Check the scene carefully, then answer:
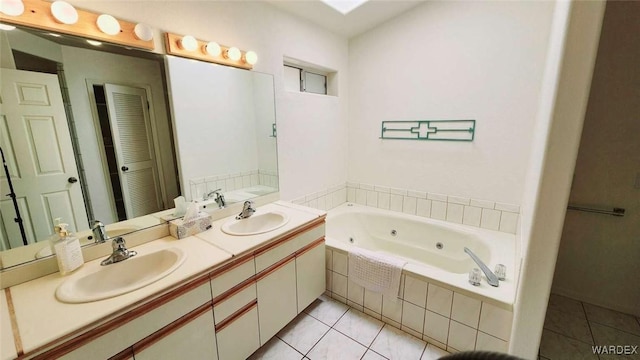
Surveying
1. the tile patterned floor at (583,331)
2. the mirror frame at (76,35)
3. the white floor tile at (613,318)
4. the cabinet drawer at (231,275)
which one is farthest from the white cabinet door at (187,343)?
the white floor tile at (613,318)

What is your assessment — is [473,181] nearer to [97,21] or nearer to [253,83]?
[253,83]

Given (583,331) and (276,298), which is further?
(583,331)

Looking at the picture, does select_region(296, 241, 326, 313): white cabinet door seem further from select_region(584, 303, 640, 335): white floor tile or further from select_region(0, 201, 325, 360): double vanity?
select_region(584, 303, 640, 335): white floor tile

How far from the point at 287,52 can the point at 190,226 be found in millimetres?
1617

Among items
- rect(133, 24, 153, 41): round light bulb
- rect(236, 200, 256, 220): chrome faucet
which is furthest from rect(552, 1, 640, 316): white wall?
rect(133, 24, 153, 41): round light bulb

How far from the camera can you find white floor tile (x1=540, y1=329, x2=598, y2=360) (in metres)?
1.54

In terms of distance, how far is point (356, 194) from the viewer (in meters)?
3.08

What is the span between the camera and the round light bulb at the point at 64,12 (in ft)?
3.57

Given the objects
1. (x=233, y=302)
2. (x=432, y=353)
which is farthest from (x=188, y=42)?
(x=432, y=353)

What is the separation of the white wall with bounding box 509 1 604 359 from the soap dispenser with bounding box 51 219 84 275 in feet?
6.78

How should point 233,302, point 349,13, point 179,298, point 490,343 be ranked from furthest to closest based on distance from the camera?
point 349,13 → point 490,343 → point 233,302 → point 179,298

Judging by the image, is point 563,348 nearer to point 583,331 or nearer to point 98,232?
point 583,331

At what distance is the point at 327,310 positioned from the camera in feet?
6.56

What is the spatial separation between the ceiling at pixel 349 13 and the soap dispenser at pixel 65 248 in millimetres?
1983
